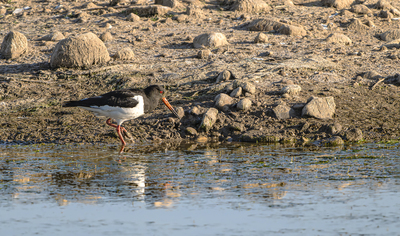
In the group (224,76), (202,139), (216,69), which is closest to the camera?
(202,139)

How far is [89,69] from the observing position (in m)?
12.0

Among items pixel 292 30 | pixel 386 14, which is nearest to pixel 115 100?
pixel 292 30

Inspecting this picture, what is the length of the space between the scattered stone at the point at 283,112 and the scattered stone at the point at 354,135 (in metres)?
1.17

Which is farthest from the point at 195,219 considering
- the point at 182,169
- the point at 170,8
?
the point at 170,8

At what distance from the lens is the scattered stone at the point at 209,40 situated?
12766 mm

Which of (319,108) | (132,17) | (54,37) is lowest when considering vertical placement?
(54,37)

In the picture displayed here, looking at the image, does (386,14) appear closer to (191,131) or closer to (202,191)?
(191,131)

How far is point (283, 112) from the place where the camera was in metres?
9.45

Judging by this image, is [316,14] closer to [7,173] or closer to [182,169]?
[182,169]

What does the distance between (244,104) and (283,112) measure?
0.78 meters

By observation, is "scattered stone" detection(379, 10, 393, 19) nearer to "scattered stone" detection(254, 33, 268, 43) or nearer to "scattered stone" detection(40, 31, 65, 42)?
"scattered stone" detection(254, 33, 268, 43)

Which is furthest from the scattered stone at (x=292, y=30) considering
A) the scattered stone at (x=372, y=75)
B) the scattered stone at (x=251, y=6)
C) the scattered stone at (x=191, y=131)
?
the scattered stone at (x=191, y=131)

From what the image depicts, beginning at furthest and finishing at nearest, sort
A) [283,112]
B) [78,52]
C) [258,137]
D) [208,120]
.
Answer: [78,52], [283,112], [208,120], [258,137]

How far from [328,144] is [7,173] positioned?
520 cm
